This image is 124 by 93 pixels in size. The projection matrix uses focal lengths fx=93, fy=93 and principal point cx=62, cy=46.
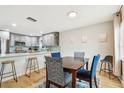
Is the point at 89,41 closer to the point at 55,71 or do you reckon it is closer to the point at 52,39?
the point at 52,39

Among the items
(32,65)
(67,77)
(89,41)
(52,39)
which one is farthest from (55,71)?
(52,39)

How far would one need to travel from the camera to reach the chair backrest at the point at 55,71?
1.79m

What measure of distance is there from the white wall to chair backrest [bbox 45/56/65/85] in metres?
2.87

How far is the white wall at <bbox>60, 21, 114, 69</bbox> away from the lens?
3.91 m

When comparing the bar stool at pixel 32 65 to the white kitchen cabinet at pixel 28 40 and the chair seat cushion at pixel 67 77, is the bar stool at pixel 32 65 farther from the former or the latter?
the white kitchen cabinet at pixel 28 40

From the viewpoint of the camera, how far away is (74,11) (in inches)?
107

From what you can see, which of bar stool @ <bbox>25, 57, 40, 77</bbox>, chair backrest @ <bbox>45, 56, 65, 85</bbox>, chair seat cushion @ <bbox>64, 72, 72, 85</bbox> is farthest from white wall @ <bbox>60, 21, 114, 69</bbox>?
chair backrest @ <bbox>45, 56, 65, 85</bbox>

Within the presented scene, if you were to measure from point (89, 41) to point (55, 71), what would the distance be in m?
3.02
